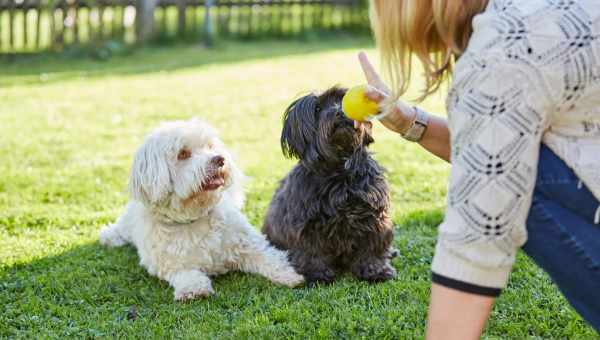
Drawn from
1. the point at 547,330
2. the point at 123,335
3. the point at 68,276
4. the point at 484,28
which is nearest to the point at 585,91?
the point at 484,28

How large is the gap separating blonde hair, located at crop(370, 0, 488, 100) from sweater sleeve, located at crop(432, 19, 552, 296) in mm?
136

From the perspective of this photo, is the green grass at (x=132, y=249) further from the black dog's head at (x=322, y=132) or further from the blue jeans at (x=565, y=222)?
the blue jeans at (x=565, y=222)

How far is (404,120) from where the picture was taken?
2867mm

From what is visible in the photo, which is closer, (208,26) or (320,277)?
(320,277)

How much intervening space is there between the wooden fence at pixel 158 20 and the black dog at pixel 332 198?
32.2 feet

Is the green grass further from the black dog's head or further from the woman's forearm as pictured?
the woman's forearm

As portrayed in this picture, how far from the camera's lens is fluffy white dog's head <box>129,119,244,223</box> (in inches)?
151

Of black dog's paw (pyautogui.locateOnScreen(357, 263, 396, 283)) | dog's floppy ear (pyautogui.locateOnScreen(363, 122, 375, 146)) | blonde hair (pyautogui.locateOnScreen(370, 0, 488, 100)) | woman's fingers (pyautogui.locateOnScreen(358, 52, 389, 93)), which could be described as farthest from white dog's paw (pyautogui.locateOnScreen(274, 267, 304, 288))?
blonde hair (pyautogui.locateOnScreen(370, 0, 488, 100))

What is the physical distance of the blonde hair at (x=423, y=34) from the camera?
197cm

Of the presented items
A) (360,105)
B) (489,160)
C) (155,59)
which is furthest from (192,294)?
(155,59)

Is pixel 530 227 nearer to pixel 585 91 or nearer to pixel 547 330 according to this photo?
pixel 585 91

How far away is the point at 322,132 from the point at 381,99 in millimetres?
918

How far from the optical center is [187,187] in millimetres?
3836

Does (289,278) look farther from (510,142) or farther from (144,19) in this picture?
(144,19)
